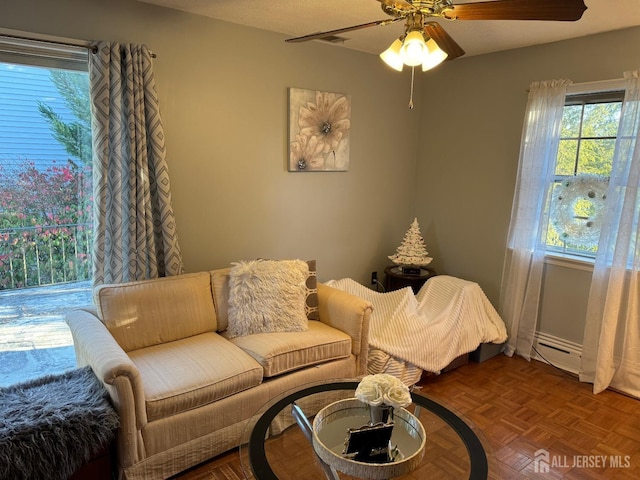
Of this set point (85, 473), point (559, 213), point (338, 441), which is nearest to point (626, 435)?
point (559, 213)

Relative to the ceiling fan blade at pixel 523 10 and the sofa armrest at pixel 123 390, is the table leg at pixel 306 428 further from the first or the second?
the ceiling fan blade at pixel 523 10

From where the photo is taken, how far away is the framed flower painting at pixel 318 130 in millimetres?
3361

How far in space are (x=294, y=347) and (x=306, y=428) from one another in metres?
0.69

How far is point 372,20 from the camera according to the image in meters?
2.80

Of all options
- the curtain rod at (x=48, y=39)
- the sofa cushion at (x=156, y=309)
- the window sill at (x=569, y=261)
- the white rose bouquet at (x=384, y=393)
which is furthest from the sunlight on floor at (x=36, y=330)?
the window sill at (x=569, y=261)

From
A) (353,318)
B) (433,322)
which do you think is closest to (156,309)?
(353,318)

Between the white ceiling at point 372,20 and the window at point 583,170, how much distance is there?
0.50 metres

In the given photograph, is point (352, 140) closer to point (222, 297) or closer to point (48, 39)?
point (222, 297)

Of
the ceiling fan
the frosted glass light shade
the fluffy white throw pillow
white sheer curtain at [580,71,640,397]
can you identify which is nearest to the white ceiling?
white sheer curtain at [580,71,640,397]

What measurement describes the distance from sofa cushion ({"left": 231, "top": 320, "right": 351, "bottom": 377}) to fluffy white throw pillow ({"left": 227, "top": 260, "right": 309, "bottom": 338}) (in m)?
0.06

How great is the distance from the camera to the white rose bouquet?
1.67 meters

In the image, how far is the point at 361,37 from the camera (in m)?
3.25

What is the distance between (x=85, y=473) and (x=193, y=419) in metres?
0.47

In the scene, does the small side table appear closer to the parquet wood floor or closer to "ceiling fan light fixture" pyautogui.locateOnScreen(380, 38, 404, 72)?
the parquet wood floor
